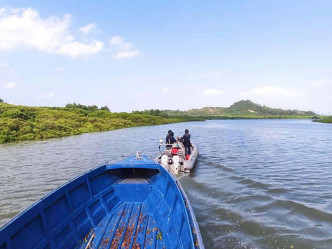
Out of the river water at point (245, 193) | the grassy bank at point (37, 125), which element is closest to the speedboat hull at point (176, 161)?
the river water at point (245, 193)

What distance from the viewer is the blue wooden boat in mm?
5523

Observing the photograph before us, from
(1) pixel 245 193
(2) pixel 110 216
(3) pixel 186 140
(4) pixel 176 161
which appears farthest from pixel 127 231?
(3) pixel 186 140

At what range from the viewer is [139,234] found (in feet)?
23.2

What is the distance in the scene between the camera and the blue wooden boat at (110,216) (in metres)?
5.52

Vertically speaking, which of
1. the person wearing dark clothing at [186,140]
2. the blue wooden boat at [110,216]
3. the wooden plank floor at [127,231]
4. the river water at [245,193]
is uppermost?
the person wearing dark clothing at [186,140]

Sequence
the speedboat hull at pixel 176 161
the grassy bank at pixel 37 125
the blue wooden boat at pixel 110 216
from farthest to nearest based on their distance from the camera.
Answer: the grassy bank at pixel 37 125 → the speedboat hull at pixel 176 161 → the blue wooden boat at pixel 110 216

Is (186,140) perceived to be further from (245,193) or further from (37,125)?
(37,125)

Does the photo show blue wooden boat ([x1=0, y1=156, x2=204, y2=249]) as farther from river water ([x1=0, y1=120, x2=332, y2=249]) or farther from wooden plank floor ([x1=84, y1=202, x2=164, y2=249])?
river water ([x1=0, y1=120, x2=332, y2=249])

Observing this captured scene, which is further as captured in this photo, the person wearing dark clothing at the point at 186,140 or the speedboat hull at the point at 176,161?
the person wearing dark clothing at the point at 186,140

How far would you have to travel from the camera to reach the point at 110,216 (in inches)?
321

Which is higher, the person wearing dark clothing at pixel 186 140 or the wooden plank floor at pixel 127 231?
the person wearing dark clothing at pixel 186 140

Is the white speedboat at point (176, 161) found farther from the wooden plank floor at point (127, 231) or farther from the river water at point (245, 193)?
the wooden plank floor at point (127, 231)

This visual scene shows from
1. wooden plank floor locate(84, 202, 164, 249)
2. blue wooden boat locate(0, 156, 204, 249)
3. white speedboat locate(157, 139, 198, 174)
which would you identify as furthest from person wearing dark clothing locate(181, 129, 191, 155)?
wooden plank floor locate(84, 202, 164, 249)

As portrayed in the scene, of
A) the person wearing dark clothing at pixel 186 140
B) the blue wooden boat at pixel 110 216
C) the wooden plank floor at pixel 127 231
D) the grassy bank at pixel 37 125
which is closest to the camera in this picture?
the blue wooden boat at pixel 110 216
